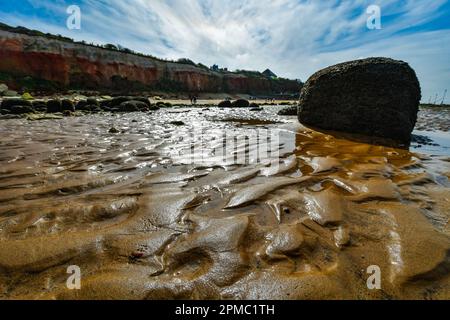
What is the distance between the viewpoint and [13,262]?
4.77 feet

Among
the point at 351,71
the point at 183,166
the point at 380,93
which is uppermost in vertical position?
the point at 351,71

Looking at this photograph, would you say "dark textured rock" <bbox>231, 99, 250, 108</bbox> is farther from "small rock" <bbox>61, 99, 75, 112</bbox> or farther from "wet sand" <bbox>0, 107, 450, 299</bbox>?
"wet sand" <bbox>0, 107, 450, 299</bbox>

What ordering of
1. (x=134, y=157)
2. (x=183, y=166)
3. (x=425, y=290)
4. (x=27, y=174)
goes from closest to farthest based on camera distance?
(x=425, y=290) < (x=27, y=174) < (x=183, y=166) < (x=134, y=157)

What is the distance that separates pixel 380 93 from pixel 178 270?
22.1 feet

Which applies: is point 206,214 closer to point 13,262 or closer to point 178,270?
point 178,270

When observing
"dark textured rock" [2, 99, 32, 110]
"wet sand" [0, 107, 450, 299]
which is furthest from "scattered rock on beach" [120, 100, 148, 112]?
"wet sand" [0, 107, 450, 299]

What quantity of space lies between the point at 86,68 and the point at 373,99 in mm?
42354

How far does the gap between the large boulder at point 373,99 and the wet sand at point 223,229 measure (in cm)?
296

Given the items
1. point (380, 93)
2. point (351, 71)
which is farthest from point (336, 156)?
point (351, 71)

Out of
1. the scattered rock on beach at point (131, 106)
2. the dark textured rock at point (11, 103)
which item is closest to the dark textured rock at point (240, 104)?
the scattered rock on beach at point (131, 106)

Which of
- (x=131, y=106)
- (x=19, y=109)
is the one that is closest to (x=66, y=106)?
(x=19, y=109)

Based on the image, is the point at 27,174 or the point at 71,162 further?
the point at 71,162

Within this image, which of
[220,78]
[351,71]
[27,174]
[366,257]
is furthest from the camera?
[220,78]

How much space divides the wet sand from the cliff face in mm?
38917
